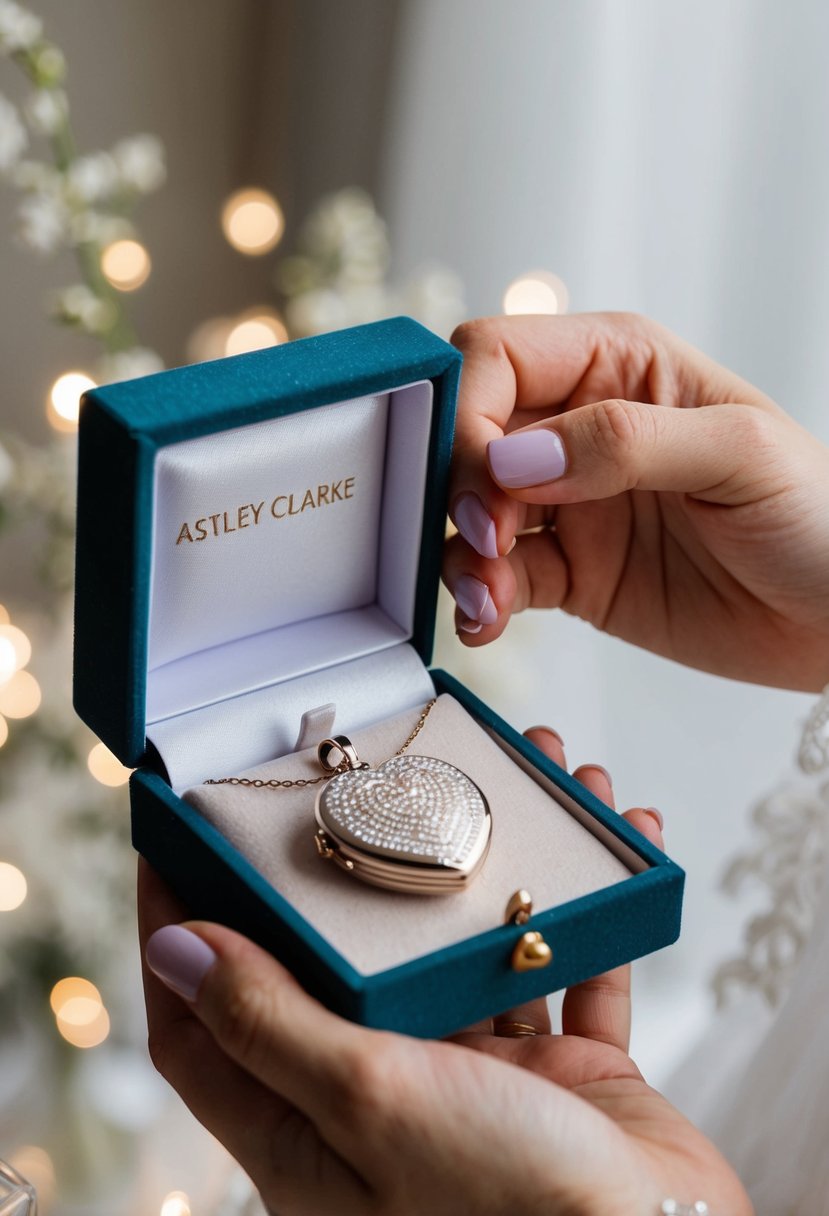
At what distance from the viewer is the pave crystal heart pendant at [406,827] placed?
3.08 ft

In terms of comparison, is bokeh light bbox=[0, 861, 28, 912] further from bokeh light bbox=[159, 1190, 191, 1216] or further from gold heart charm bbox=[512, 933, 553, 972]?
gold heart charm bbox=[512, 933, 553, 972]

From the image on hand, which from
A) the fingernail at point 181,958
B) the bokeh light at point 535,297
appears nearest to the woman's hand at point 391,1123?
the fingernail at point 181,958

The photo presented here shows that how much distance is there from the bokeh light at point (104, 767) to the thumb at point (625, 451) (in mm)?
707

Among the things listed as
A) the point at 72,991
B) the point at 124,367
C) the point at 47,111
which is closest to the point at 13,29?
the point at 47,111

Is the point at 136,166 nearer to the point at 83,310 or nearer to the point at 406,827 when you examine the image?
the point at 83,310

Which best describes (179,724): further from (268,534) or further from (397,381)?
(397,381)

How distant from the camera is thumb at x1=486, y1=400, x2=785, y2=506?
1.06 meters

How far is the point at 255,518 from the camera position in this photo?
1049 mm

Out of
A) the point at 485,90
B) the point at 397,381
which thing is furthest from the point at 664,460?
the point at 485,90

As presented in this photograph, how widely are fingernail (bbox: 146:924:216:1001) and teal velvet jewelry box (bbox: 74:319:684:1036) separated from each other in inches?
2.2

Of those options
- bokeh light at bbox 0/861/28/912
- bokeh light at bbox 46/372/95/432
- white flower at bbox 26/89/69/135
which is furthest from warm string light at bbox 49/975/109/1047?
white flower at bbox 26/89/69/135

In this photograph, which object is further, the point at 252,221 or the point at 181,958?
the point at 252,221

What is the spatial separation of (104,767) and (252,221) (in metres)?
1.11

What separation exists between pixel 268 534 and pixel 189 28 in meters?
1.46
